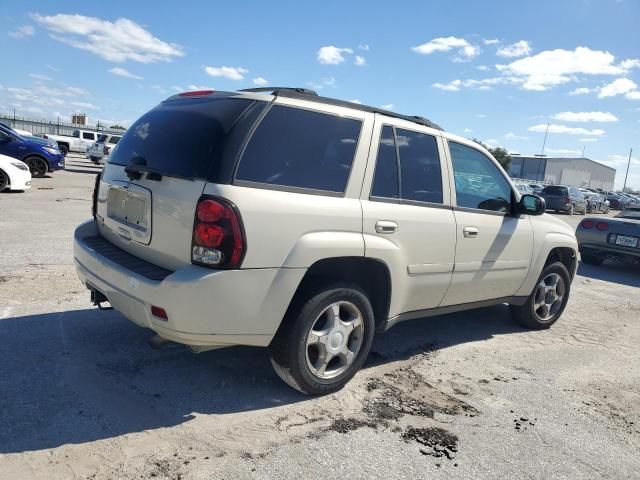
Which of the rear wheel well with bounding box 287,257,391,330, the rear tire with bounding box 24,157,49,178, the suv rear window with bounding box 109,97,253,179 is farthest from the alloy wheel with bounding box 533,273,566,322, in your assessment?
the rear tire with bounding box 24,157,49,178

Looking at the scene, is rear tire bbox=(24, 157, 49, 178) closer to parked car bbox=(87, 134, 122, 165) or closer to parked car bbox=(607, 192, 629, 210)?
parked car bbox=(87, 134, 122, 165)

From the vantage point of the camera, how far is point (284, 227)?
3.01m

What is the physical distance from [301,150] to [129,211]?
1245mm

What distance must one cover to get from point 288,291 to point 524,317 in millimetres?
3468

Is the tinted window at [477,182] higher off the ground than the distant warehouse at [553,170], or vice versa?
the distant warehouse at [553,170]

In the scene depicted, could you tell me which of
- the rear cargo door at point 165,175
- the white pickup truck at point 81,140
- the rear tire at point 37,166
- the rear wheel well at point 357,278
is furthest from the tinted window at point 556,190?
the white pickup truck at point 81,140

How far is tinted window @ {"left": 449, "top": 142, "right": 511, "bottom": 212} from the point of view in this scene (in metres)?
4.35

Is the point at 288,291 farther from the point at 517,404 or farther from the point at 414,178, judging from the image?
the point at 517,404

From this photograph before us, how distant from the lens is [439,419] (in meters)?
3.35

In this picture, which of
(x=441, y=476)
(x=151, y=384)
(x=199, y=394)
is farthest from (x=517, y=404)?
(x=151, y=384)

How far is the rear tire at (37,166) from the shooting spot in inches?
644

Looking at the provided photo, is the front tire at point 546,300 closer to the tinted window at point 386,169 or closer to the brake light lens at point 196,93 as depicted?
the tinted window at point 386,169

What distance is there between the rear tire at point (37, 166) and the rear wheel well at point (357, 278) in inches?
628

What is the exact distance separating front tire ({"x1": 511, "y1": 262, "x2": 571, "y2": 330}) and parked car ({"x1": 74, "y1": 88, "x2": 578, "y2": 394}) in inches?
56.6
